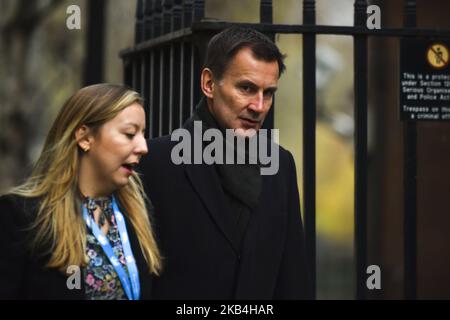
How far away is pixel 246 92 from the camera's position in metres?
4.33

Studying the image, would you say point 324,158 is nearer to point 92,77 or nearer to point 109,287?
point 92,77

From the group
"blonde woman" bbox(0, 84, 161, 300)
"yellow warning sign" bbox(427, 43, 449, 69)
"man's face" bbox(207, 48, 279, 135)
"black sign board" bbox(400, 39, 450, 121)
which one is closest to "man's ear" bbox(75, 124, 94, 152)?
"blonde woman" bbox(0, 84, 161, 300)

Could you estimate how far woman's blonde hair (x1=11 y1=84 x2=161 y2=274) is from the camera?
378 centimetres

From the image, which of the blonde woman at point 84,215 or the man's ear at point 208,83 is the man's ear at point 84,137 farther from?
the man's ear at point 208,83

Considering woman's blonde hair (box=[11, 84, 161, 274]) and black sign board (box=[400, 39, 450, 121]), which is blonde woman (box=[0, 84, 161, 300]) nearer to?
woman's blonde hair (box=[11, 84, 161, 274])

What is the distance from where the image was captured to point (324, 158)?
21.6 metres

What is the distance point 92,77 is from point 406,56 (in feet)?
6.58

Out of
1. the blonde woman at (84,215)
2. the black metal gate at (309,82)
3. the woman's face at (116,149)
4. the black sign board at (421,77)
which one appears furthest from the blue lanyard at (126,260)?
the black sign board at (421,77)

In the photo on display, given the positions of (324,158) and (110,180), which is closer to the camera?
(110,180)

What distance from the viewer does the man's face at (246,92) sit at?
4.31 metres

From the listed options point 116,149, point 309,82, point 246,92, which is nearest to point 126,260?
point 116,149

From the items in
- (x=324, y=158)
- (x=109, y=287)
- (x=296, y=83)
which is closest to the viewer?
(x=109, y=287)

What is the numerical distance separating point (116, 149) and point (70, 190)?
20 cm

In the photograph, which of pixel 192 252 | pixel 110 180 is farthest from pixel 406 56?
pixel 110 180
